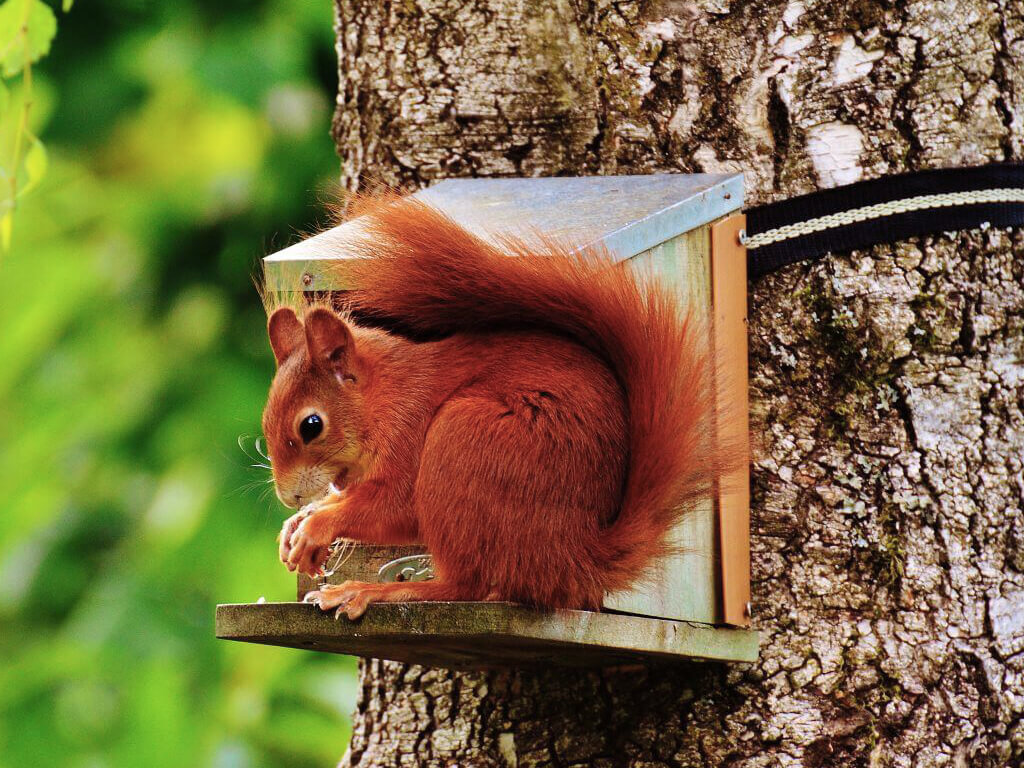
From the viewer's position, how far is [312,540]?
1701 mm

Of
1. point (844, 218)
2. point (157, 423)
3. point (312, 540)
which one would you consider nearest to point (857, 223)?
point (844, 218)

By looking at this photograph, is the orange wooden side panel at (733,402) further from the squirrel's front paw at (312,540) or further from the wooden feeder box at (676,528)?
the squirrel's front paw at (312,540)

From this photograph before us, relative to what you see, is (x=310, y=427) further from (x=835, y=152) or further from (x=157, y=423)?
(x=157, y=423)

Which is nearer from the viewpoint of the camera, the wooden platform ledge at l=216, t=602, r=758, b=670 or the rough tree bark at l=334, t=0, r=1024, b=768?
the wooden platform ledge at l=216, t=602, r=758, b=670

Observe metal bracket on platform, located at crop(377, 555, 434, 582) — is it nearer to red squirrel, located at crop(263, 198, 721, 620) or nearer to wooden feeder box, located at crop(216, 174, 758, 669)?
wooden feeder box, located at crop(216, 174, 758, 669)

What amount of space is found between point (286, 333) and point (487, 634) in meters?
0.49

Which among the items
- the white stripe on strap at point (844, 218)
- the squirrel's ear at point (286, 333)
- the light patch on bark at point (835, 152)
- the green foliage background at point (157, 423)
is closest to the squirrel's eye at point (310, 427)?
the squirrel's ear at point (286, 333)

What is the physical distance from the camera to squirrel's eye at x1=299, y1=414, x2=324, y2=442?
68.2 inches

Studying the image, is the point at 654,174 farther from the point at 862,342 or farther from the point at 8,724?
the point at 8,724

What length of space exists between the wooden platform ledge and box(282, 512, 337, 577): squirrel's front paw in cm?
6

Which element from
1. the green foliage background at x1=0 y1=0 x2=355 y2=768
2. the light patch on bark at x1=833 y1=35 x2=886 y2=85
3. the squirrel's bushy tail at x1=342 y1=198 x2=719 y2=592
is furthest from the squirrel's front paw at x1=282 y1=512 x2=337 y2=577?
the green foliage background at x1=0 y1=0 x2=355 y2=768

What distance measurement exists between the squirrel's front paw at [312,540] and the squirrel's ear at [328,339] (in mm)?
184

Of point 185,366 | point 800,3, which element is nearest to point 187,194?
point 185,366

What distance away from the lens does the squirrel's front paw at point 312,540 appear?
1694mm
